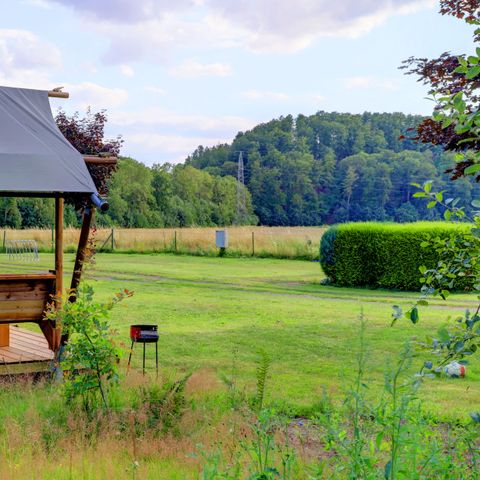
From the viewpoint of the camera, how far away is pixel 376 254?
61.9 feet

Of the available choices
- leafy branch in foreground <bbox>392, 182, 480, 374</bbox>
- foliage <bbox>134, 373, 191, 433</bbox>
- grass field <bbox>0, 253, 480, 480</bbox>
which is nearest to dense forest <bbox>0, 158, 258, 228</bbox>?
grass field <bbox>0, 253, 480, 480</bbox>

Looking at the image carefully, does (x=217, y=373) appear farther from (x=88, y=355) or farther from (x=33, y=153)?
(x=33, y=153)

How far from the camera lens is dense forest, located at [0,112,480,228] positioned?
2504 inches

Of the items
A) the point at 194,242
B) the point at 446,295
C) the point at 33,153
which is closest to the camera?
the point at 446,295

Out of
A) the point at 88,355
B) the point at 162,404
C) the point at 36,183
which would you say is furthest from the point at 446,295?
the point at 36,183

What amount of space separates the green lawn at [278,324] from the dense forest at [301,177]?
40271 mm

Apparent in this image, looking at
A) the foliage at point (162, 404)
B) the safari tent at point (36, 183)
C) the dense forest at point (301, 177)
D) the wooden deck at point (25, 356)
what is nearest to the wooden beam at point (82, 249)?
the safari tent at point (36, 183)

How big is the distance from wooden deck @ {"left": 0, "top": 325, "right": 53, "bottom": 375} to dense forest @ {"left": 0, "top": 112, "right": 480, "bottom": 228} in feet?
164

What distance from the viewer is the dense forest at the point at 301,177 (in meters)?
63.6

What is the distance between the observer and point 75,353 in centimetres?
567

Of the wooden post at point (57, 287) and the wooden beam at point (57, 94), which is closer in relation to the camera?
the wooden post at point (57, 287)

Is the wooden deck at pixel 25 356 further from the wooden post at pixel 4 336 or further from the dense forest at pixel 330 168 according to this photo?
the dense forest at pixel 330 168

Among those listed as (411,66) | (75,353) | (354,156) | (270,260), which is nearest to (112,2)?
(411,66)

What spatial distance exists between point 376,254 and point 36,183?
13.1m
